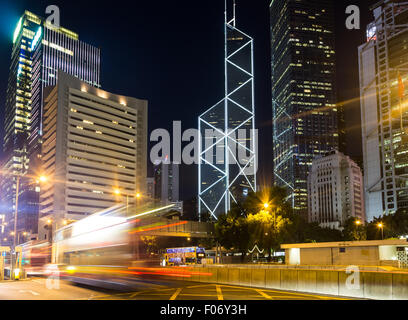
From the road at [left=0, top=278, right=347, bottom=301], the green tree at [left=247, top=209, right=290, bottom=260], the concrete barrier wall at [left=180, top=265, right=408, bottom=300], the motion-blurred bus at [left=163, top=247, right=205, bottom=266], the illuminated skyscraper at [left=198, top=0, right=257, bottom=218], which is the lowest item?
the motion-blurred bus at [left=163, top=247, right=205, bottom=266]

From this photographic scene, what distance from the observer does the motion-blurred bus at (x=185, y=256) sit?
212 ft

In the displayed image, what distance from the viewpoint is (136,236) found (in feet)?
105

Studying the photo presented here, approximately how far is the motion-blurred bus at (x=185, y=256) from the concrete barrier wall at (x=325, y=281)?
105 ft

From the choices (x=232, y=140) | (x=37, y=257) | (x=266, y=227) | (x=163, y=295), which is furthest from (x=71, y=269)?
(x=232, y=140)

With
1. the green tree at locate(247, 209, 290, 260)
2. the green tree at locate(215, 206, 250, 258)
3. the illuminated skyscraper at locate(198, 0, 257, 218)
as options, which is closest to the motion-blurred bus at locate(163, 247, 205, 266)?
the green tree at locate(215, 206, 250, 258)

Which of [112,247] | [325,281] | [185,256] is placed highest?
[112,247]

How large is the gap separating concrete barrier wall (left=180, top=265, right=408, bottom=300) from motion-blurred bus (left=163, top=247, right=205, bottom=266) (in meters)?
32.1

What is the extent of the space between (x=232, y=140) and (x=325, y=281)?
5489 inches

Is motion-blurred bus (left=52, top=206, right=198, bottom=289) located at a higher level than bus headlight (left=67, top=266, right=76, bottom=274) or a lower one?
higher

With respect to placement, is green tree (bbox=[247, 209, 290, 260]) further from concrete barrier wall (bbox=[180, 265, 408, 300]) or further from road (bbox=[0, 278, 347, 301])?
road (bbox=[0, 278, 347, 301])

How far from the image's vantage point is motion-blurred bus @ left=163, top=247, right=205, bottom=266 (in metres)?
64.6

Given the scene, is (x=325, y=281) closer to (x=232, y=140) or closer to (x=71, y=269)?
(x=71, y=269)

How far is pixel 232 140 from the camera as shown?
161375 mm

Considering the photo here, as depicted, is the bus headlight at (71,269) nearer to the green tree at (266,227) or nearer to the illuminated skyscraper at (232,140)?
the green tree at (266,227)
